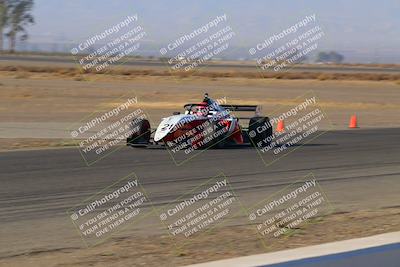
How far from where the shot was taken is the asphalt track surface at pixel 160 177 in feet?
33.8

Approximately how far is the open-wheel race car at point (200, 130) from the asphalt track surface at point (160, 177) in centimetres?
36

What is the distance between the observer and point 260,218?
10.9 meters

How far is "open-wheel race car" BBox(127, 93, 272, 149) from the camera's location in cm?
1869

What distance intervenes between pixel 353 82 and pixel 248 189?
158ft

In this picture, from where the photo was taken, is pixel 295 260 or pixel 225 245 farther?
pixel 225 245

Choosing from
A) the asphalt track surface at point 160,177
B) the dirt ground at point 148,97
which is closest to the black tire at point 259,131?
the asphalt track surface at point 160,177

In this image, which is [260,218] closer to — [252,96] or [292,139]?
[292,139]

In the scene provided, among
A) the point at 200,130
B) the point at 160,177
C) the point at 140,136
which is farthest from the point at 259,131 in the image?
the point at 160,177

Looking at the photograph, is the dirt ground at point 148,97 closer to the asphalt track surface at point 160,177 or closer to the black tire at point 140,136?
the black tire at point 140,136

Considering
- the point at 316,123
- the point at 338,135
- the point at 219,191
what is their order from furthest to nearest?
the point at 316,123 → the point at 338,135 → the point at 219,191

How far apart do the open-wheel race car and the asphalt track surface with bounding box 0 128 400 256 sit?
357 millimetres

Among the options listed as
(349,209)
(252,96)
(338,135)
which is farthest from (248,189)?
(252,96)

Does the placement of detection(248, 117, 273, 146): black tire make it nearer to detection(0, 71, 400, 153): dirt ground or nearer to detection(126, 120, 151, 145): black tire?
detection(126, 120, 151, 145): black tire

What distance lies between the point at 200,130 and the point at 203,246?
10138 mm
